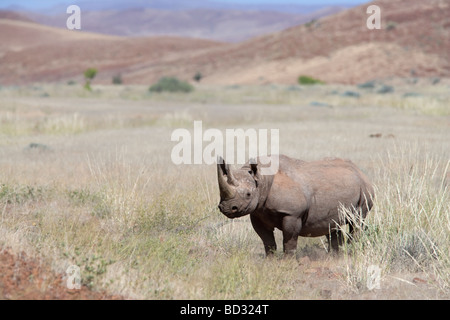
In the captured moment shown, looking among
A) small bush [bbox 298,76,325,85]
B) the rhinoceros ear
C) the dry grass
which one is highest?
small bush [bbox 298,76,325,85]

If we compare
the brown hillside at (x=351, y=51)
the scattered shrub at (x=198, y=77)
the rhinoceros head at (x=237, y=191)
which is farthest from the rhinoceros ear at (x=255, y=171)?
the scattered shrub at (x=198, y=77)

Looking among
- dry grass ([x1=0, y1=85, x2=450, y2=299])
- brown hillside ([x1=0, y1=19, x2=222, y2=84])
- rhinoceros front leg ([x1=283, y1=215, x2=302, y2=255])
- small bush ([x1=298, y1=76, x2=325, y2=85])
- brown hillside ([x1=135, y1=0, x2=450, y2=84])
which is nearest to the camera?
dry grass ([x1=0, y1=85, x2=450, y2=299])

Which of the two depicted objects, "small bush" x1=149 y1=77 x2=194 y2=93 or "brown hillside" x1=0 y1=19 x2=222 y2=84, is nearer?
"small bush" x1=149 y1=77 x2=194 y2=93

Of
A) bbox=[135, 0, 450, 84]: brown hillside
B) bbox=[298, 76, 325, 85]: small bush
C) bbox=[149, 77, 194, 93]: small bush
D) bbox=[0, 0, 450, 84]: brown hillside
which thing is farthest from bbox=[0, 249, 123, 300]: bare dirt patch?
bbox=[135, 0, 450, 84]: brown hillside

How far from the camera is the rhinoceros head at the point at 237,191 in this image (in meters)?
5.88

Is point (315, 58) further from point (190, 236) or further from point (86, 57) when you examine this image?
point (190, 236)

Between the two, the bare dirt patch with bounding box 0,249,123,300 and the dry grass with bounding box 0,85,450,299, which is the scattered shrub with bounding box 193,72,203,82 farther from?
the bare dirt patch with bounding box 0,249,123,300

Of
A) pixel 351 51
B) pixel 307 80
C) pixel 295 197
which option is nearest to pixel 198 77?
pixel 351 51

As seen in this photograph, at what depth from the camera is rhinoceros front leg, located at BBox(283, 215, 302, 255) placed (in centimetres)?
635

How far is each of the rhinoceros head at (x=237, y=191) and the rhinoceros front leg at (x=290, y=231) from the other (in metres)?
0.41

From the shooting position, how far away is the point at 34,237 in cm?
661

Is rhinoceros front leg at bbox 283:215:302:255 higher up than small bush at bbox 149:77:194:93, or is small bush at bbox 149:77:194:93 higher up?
small bush at bbox 149:77:194:93

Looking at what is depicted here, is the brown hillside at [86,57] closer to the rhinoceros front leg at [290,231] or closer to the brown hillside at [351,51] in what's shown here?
the brown hillside at [351,51]

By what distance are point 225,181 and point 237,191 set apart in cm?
20
